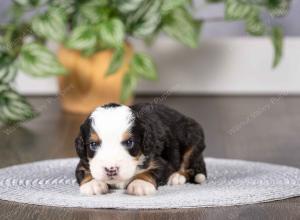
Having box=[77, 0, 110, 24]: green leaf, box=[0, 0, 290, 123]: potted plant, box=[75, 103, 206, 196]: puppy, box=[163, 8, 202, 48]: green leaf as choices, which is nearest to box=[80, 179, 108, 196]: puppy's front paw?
box=[75, 103, 206, 196]: puppy

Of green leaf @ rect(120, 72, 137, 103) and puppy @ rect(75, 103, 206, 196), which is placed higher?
puppy @ rect(75, 103, 206, 196)

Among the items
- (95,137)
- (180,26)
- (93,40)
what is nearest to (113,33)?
(93,40)

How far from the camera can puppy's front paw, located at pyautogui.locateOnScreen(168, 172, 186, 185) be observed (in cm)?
189

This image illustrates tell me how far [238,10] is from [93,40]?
1.94 feet

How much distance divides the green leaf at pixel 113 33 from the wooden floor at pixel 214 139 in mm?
336

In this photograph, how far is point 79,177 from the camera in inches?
71.5

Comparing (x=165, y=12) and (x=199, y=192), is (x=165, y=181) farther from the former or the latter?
(x=165, y=12)

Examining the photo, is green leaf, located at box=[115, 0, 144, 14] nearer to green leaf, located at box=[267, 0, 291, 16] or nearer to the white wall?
green leaf, located at box=[267, 0, 291, 16]

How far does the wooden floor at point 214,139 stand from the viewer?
1.66 m

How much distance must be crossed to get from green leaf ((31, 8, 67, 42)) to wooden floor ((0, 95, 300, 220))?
33 cm

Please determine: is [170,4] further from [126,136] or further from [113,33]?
[126,136]

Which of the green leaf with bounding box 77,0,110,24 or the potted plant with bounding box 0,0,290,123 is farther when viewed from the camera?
the green leaf with bounding box 77,0,110,24

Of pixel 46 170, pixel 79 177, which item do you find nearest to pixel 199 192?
pixel 79 177

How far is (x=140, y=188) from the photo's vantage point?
1.75 m
